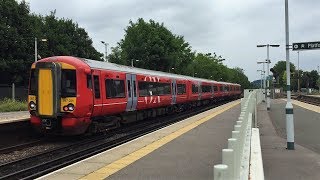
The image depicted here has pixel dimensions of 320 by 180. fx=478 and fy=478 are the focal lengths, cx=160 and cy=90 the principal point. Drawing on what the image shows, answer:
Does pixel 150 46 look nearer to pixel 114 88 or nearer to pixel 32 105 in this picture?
pixel 114 88

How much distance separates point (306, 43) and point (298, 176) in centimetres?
658

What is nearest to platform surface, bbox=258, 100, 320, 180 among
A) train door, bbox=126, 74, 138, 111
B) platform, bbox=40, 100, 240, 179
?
platform, bbox=40, 100, 240, 179

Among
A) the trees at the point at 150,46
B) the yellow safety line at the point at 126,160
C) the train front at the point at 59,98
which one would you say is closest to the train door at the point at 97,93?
the train front at the point at 59,98

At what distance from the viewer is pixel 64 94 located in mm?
15875

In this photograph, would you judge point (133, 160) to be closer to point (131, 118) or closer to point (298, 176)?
point (298, 176)

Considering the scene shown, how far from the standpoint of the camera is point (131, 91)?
2138 centimetres

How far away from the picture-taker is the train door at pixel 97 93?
666 inches

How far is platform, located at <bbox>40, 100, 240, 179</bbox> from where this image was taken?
8.95 meters

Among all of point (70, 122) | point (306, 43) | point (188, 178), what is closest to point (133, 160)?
point (188, 178)

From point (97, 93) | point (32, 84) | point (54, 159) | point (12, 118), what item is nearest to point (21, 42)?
point (12, 118)

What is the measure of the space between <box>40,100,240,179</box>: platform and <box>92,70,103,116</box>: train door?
261 cm

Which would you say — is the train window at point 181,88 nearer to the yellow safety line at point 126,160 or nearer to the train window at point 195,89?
the train window at point 195,89

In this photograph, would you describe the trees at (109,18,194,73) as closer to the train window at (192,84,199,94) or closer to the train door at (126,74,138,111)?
the train window at (192,84,199,94)

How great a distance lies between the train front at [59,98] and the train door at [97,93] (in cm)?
60
